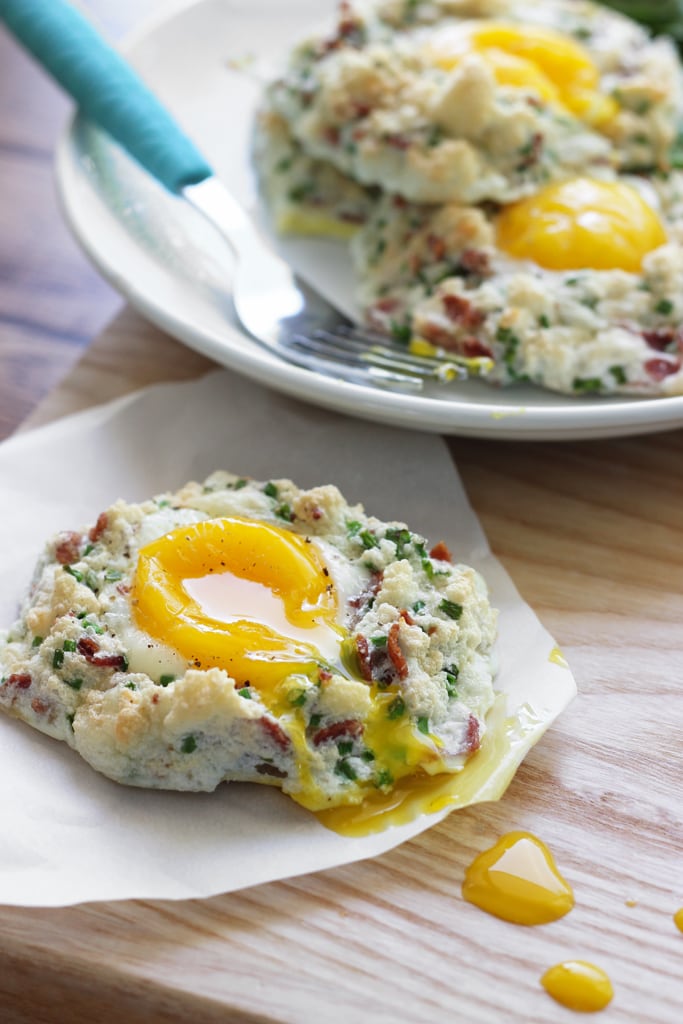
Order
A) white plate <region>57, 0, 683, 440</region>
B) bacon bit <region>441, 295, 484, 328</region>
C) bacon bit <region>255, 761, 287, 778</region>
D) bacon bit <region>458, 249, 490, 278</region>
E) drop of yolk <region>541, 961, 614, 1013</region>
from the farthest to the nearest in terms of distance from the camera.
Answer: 1. bacon bit <region>458, 249, 490, 278</region>
2. bacon bit <region>441, 295, 484, 328</region>
3. white plate <region>57, 0, 683, 440</region>
4. bacon bit <region>255, 761, 287, 778</region>
5. drop of yolk <region>541, 961, 614, 1013</region>

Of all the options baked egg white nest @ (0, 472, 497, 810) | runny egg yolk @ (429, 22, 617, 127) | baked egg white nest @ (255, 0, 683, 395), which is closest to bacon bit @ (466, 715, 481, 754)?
A: baked egg white nest @ (0, 472, 497, 810)

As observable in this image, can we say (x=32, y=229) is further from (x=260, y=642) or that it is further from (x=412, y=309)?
(x=260, y=642)

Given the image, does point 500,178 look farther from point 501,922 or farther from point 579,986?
point 579,986

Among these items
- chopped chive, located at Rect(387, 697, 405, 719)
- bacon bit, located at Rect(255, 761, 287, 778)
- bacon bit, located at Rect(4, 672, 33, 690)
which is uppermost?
bacon bit, located at Rect(4, 672, 33, 690)

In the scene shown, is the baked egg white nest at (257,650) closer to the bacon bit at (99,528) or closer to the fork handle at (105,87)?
the bacon bit at (99,528)

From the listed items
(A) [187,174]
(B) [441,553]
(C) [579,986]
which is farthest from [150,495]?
(C) [579,986]

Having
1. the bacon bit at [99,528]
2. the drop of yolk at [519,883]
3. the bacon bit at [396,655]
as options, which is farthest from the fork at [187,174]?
the drop of yolk at [519,883]

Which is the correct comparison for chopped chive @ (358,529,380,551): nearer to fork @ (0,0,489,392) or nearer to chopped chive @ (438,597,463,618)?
chopped chive @ (438,597,463,618)
